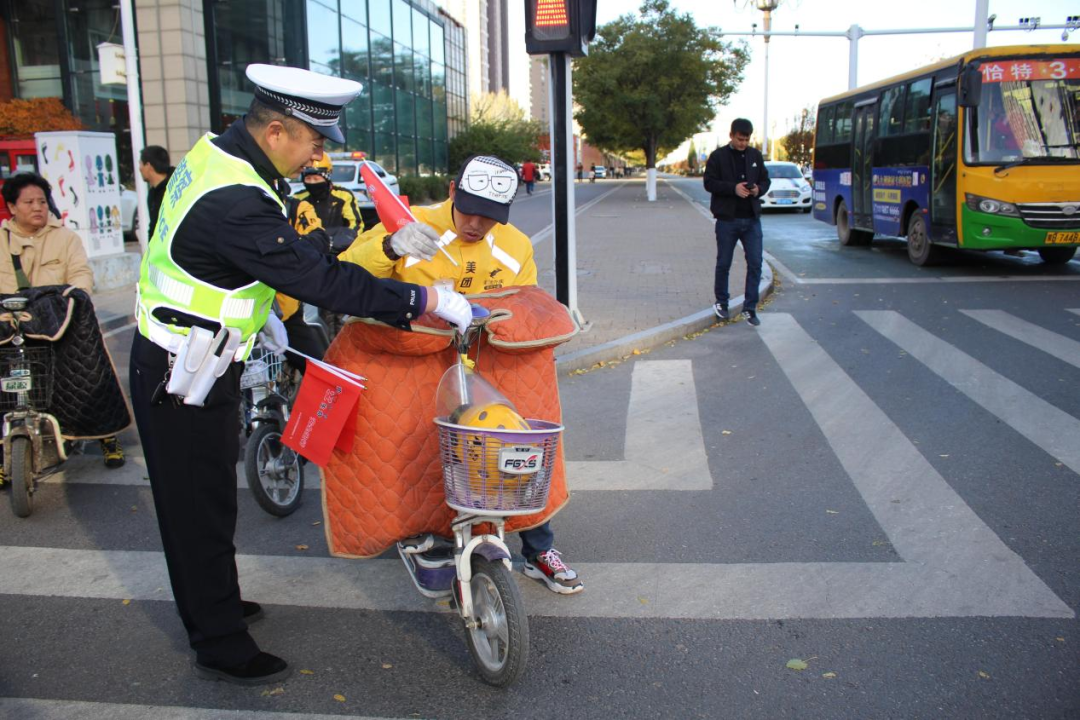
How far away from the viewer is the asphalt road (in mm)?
3031

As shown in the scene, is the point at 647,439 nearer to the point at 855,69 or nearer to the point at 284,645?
the point at 284,645

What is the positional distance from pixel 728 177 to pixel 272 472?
5.90 meters

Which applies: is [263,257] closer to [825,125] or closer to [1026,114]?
[1026,114]

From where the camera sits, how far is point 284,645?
3414 mm

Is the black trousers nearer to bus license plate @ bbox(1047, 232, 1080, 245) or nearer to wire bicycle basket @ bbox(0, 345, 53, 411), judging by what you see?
wire bicycle basket @ bbox(0, 345, 53, 411)

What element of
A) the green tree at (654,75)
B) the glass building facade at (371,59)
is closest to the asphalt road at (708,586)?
the glass building facade at (371,59)

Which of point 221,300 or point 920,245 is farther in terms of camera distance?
point 920,245

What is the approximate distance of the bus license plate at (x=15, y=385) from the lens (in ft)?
16.1

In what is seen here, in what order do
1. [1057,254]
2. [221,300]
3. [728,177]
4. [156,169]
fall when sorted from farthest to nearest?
1. [1057,254]
2. [728,177]
3. [156,169]
4. [221,300]

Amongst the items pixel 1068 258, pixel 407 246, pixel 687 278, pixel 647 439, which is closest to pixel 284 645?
pixel 407 246

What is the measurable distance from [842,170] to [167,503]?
17198mm

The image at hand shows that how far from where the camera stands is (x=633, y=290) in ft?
38.5

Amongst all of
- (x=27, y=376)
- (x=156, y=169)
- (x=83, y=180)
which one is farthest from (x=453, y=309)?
(x=83, y=180)

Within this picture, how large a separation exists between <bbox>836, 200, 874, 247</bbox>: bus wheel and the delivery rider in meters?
15.1
